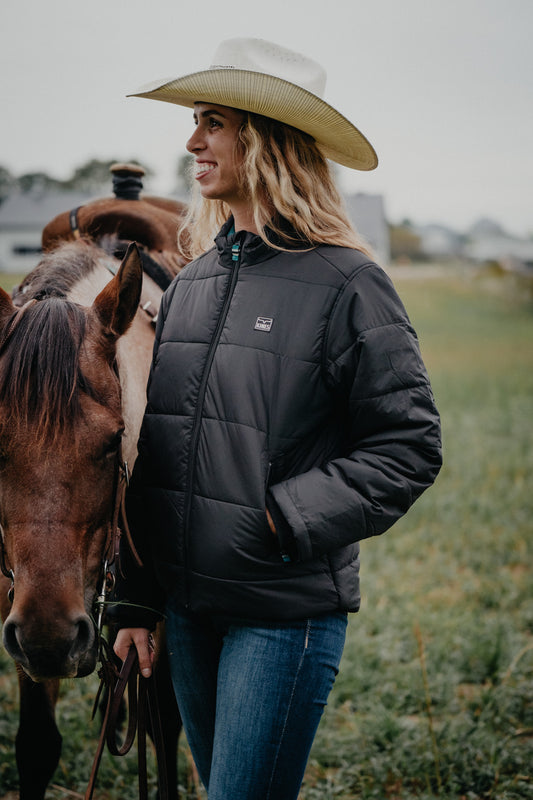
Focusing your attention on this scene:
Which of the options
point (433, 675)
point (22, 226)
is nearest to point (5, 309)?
point (433, 675)

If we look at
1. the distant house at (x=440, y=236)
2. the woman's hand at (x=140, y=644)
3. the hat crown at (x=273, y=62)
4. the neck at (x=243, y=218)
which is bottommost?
the distant house at (x=440, y=236)

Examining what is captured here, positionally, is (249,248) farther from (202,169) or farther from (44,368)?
(44,368)

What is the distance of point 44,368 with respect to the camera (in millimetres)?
1647

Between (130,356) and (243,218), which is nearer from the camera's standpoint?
(243,218)

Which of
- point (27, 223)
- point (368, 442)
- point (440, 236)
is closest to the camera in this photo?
point (368, 442)

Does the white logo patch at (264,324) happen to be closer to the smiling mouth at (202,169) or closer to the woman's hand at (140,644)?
the smiling mouth at (202,169)

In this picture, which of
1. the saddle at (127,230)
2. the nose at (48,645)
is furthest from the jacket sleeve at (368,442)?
the saddle at (127,230)

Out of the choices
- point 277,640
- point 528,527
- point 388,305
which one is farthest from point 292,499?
point 528,527

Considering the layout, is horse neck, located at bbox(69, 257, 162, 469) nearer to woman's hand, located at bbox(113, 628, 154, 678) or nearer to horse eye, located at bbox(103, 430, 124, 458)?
horse eye, located at bbox(103, 430, 124, 458)

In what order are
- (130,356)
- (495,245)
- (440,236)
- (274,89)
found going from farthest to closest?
(440,236) → (495,245) → (130,356) → (274,89)

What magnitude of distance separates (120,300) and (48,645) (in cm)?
84

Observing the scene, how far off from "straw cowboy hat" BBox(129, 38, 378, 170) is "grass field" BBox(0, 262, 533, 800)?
5.42ft

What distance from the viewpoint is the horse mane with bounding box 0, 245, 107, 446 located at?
1.60 m

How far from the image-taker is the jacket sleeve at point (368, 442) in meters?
1.55
